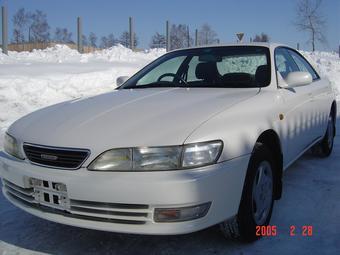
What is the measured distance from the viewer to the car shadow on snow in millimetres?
2549

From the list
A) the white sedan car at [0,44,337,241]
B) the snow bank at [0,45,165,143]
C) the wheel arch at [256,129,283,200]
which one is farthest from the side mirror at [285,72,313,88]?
the snow bank at [0,45,165,143]

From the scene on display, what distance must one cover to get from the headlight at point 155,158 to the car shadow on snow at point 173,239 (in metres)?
0.66

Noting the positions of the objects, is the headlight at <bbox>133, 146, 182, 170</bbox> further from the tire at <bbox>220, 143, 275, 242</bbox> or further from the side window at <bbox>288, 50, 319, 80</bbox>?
the side window at <bbox>288, 50, 319, 80</bbox>

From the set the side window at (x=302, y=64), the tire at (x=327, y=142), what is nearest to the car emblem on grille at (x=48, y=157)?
the side window at (x=302, y=64)

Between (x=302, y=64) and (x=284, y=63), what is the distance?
740mm

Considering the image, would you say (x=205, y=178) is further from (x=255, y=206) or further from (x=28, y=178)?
(x=28, y=178)

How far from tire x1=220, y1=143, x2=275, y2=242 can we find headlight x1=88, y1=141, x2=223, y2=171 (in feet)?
1.38

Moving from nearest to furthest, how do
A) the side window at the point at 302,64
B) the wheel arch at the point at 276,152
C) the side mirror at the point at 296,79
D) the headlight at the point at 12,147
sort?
the headlight at the point at 12,147, the wheel arch at the point at 276,152, the side mirror at the point at 296,79, the side window at the point at 302,64

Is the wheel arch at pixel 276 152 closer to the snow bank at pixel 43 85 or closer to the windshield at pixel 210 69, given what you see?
the windshield at pixel 210 69

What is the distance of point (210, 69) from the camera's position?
3658 millimetres

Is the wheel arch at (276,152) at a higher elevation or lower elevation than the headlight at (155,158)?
lower

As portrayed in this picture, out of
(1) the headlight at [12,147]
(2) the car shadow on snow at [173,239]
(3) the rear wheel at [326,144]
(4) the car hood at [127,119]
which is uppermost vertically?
(4) the car hood at [127,119]
